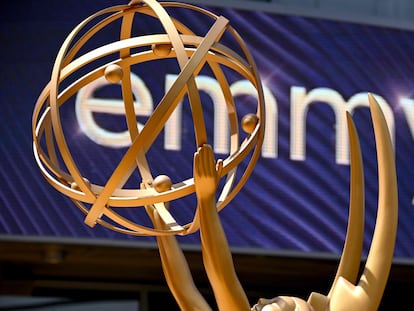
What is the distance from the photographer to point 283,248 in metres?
11.8

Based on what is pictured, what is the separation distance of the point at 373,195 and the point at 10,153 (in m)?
3.55

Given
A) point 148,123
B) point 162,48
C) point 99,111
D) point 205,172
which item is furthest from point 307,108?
point 205,172

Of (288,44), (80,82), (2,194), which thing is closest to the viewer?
(80,82)

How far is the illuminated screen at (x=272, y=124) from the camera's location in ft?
37.6

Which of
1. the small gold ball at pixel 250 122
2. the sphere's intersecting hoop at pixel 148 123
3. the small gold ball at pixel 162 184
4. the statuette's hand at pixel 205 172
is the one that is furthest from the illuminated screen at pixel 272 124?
the statuette's hand at pixel 205 172

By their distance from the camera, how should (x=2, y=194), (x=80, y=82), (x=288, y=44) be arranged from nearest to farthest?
(x=80, y=82), (x=2, y=194), (x=288, y=44)

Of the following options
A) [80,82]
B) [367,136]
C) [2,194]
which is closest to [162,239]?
[80,82]

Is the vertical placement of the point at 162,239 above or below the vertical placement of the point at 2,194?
below

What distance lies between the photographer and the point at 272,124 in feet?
39.4

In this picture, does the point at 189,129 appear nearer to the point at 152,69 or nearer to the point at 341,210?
the point at 152,69

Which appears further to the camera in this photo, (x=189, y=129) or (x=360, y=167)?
(x=189, y=129)

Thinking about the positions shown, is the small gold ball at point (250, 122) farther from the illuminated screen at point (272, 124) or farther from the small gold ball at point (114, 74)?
the illuminated screen at point (272, 124)

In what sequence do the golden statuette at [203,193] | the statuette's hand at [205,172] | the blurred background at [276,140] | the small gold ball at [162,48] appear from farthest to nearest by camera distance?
the blurred background at [276,140] → the small gold ball at [162,48] → the golden statuette at [203,193] → the statuette's hand at [205,172]

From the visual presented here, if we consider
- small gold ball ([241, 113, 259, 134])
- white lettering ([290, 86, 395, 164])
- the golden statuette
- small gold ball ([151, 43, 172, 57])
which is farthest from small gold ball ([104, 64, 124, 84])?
white lettering ([290, 86, 395, 164])
